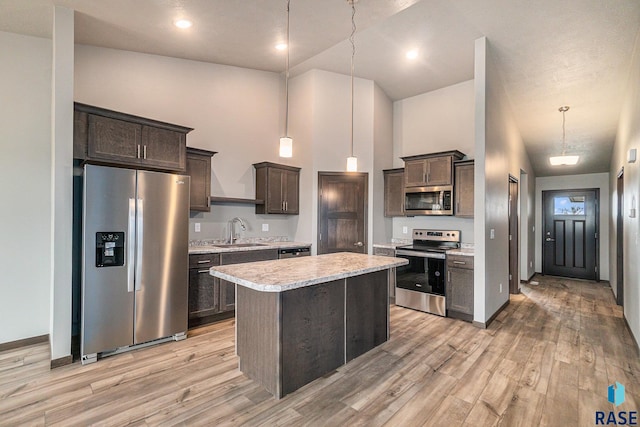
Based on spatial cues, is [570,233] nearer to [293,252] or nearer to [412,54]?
[412,54]

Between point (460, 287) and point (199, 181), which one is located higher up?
point (199, 181)

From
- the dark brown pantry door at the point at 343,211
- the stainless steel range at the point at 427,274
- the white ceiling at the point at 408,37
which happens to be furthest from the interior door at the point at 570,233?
the dark brown pantry door at the point at 343,211

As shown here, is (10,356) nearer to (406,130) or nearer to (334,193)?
(334,193)

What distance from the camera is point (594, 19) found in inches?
124

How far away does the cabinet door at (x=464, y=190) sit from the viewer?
4.33m

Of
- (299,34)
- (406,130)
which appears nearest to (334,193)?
(406,130)

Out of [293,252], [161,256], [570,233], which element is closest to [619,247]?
[570,233]

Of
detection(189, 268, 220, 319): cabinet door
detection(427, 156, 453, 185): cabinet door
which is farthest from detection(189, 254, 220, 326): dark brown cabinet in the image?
detection(427, 156, 453, 185): cabinet door

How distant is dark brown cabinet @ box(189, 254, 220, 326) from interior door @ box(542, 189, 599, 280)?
766 cm

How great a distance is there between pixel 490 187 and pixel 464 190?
419 mm

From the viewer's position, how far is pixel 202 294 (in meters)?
3.75

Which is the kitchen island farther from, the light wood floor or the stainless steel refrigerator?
the stainless steel refrigerator

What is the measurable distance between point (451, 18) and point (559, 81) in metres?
2.03

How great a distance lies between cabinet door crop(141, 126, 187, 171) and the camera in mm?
3260
